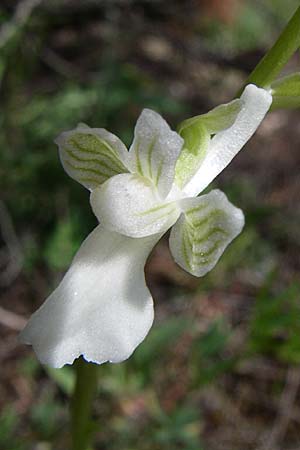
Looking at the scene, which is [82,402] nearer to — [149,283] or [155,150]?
[155,150]

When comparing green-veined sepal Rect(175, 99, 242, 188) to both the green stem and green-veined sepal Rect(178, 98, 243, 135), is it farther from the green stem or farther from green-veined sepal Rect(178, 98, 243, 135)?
the green stem

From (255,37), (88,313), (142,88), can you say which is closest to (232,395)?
(142,88)

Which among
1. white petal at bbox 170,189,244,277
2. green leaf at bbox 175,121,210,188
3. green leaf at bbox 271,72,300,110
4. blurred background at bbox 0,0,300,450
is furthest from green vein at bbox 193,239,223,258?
blurred background at bbox 0,0,300,450

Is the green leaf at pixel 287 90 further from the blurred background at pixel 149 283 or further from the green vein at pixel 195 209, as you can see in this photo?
the blurred background at pixel 149 283

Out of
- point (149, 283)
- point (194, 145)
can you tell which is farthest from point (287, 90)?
point (149, 283)

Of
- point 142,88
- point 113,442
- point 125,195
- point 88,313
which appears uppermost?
point 125,195

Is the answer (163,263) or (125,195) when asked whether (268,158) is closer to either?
(163,263)
